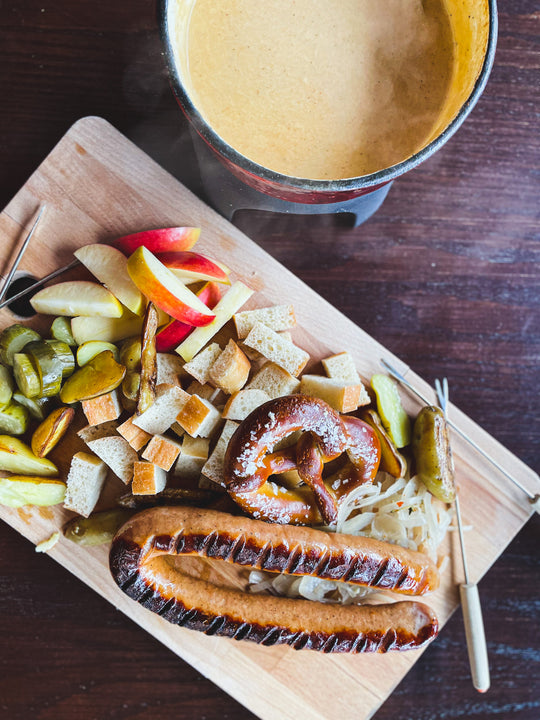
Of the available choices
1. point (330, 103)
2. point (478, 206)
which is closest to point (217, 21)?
point (330, 103)

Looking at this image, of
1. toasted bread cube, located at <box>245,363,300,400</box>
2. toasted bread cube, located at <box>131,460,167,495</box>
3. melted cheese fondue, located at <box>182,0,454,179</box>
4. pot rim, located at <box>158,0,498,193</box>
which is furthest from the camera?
toasted bread cube, located at <box>245,363,300,400</box>

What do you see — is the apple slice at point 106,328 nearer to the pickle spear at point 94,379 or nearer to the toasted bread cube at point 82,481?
the pickle spear at point 94,379

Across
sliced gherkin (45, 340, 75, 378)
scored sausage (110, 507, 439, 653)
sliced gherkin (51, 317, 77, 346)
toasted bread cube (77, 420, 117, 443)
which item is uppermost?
sliced gherkin (51, 317, 77, 346)

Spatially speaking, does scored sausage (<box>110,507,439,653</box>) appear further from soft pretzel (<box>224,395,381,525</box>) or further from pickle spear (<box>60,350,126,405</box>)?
pickle spear (<box>60,350,126,405</box>)

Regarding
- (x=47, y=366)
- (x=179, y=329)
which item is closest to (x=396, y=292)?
(x=179, y=329)

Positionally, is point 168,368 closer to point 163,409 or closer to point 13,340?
point 163,409

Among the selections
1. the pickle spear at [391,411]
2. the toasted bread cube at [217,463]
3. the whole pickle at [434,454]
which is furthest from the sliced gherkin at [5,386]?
the whole pickle at [434,454]

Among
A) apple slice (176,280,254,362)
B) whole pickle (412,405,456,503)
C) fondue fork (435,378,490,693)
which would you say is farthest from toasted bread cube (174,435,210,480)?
fondue fork (435,378,490,693)
